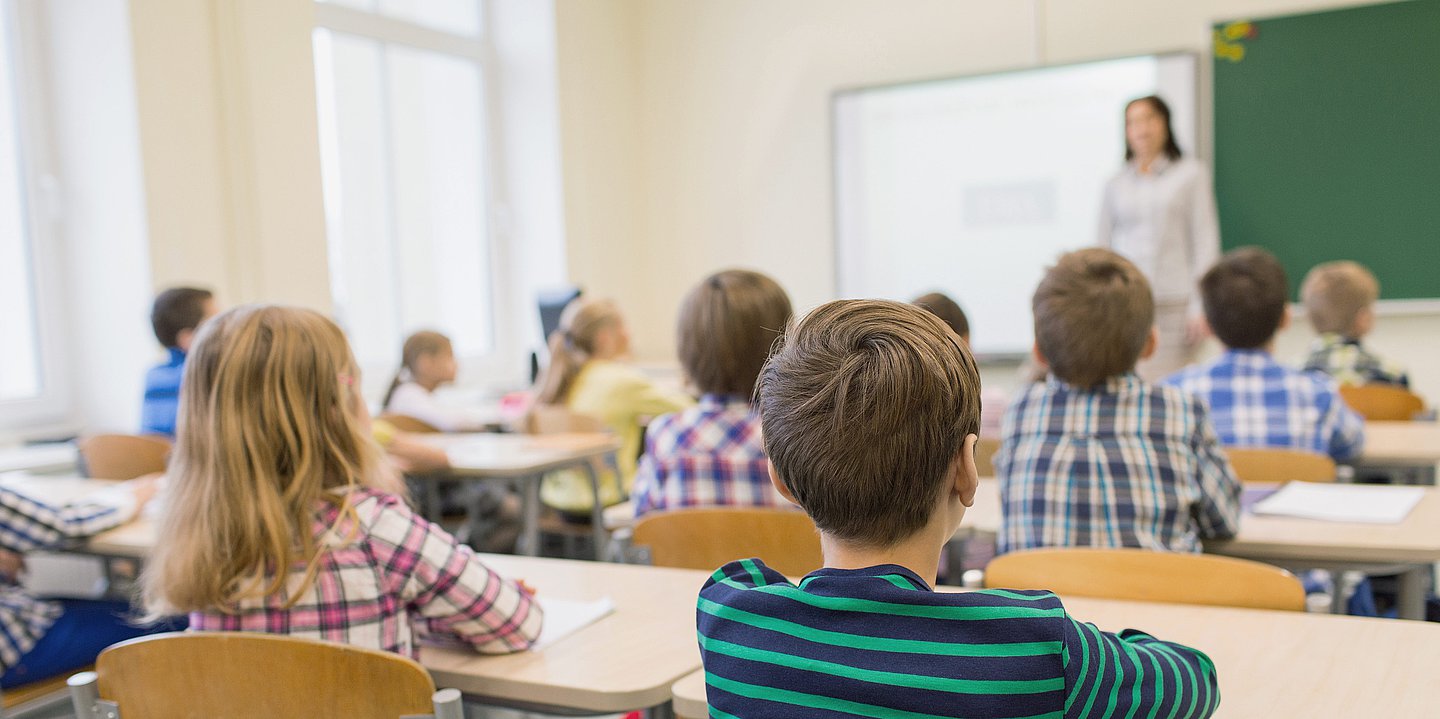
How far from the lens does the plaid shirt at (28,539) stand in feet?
7.13

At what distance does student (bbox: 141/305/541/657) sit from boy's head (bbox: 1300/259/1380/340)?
3.07 metres

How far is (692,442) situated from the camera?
229cm

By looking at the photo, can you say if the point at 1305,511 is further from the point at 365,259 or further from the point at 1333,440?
the point at 365,259

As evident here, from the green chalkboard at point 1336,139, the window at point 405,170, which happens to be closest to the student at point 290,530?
the window at point 405,170

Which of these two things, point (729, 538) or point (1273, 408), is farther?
point (1273, 408)

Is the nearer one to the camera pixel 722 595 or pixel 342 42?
pixel 722 595

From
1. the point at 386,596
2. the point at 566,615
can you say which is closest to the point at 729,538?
the point at 566,615

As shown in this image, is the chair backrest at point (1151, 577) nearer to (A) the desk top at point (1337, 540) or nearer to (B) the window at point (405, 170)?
(A) the desk top at point (1337, 540)

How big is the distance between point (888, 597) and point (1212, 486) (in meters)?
1.18

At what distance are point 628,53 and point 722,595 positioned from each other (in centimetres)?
567

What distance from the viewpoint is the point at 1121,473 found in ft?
6.16

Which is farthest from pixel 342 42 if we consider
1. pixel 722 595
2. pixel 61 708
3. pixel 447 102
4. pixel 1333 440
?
pixel 722 595

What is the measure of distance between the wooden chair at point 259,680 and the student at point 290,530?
0.15m

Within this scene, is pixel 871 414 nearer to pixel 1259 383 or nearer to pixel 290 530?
pixel 290 530
